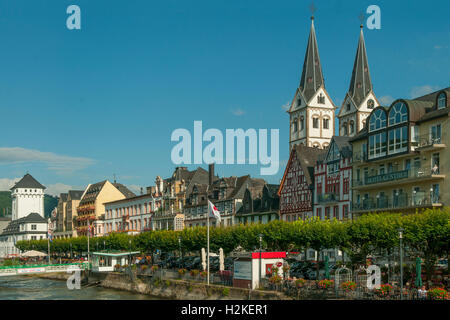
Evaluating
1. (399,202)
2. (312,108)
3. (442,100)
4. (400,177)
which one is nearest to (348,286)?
(399,202)

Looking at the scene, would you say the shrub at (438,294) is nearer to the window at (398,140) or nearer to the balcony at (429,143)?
the balcony at (429,143)

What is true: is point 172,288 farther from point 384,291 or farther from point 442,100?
point 442,100

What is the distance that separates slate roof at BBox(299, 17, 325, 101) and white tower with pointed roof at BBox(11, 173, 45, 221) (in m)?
85.8

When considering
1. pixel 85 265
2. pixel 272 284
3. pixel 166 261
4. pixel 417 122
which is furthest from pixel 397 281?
pixel 85 265

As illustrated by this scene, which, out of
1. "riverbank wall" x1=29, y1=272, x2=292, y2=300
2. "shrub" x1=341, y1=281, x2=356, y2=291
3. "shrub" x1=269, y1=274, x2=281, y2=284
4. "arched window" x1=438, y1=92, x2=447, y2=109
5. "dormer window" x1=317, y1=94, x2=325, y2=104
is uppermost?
"dormer window" x1=317, y1=94, x2=325, y2=104

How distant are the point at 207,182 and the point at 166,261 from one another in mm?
34354

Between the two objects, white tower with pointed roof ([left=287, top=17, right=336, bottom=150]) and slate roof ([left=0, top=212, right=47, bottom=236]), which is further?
slate roof ([left=0, top=212, right=47, bottom=236])

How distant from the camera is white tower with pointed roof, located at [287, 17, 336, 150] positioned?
126m

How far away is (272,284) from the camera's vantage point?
49.7 metres

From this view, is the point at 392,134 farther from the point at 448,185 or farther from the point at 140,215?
the point at 140,215

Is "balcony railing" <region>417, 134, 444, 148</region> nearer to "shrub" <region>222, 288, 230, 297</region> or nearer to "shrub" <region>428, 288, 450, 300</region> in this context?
"shrub" <region>222, 288, 230, 297</region>

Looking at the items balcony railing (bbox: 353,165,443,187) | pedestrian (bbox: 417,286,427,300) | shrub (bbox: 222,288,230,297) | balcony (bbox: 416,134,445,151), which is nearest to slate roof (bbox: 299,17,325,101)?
balcony railing (bbox: 353,165,443,187)

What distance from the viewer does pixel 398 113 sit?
63.7 metres

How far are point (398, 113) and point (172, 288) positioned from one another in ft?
91.0
